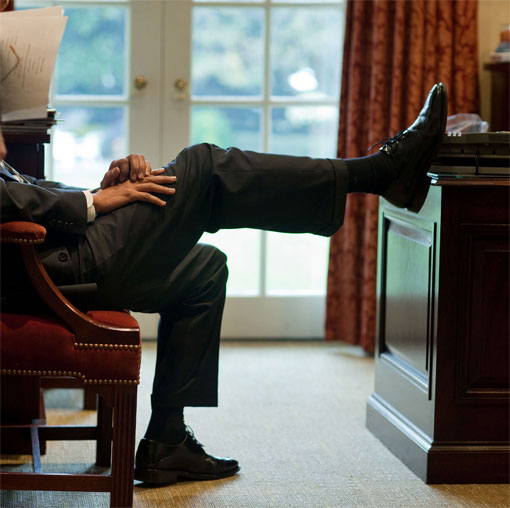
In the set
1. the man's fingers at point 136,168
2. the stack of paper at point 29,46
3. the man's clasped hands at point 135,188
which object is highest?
the stack of paper at point 29,46

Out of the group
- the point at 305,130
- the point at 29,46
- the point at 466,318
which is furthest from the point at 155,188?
the point at 305,130

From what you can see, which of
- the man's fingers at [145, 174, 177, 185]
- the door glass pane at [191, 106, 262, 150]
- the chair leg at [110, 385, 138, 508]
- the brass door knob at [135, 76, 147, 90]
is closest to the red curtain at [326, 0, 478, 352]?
the door glass pane at [191, 106, 262, 150]

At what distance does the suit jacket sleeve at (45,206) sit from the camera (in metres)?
1.72

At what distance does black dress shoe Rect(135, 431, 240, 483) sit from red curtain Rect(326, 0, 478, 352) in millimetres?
1487

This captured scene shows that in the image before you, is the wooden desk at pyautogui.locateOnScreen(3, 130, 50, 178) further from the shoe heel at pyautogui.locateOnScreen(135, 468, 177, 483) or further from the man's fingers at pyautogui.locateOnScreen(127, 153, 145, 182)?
the shoe heel at pyautogui.locateOnScreen(135, 468, 177, 483)

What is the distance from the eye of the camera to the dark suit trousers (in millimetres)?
1873

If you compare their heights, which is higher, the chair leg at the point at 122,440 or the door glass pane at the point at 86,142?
the door glass pane at the point at 86,142

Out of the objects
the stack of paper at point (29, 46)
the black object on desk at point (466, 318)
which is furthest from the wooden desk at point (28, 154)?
the black object on desk at point (466, 318)

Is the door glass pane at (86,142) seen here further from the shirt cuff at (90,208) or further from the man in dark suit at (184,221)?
the shirt cuff at (90,208)

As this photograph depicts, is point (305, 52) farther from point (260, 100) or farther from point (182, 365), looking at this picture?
point (182, 365)

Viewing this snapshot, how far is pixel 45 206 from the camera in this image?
1.77 meters

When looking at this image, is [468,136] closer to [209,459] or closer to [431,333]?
[431,333]

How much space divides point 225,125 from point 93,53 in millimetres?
613

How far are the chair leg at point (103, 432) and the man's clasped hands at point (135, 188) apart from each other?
0.53m
